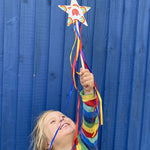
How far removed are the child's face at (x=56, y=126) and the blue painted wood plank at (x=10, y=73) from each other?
360 mm

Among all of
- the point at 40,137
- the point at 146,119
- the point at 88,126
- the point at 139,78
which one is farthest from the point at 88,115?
the point at 146,119

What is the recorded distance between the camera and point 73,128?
177cm

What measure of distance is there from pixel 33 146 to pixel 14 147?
0.15 m

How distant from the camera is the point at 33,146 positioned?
2.07m

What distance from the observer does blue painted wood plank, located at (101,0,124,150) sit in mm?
2125

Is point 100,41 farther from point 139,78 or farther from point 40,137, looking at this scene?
point 40,137

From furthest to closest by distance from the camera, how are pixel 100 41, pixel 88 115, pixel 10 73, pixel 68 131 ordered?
1. pixel 100 41
2. pixel 10 73
3. pixel 68 131
4. pixel 88 115

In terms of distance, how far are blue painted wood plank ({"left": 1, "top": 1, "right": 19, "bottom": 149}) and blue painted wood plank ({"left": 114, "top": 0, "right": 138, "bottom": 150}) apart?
2.91ft

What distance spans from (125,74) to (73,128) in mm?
735

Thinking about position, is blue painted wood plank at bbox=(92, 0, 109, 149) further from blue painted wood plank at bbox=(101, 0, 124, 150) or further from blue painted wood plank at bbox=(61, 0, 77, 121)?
blue painted wood plank at bbox=(61, 0, 77, 121)

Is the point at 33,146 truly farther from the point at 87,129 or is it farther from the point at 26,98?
the point at 87,129

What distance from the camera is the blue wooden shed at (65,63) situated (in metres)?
1.97

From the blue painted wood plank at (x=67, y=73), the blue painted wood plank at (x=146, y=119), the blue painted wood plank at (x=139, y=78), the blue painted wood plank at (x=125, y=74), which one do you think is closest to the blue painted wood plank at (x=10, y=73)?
the blue painted wood plank at (x=67, y=73)

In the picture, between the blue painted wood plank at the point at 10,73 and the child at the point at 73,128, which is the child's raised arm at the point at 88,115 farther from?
the blue painted wood plank at the point at 10,73
